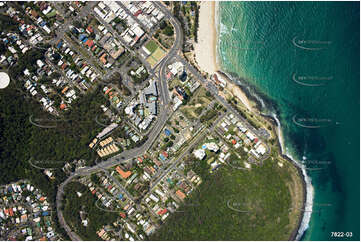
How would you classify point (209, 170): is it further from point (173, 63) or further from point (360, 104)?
point (360, 104)

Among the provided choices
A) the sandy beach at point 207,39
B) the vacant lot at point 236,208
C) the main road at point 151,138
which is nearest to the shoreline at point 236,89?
the sandy beach at point 207,39

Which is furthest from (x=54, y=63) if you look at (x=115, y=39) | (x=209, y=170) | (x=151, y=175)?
(x=209, y=170)

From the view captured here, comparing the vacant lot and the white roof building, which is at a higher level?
the white roof building

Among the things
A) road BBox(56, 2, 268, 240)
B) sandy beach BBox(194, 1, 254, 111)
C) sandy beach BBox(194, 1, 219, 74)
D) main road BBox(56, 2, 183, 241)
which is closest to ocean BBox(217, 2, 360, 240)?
sandy beach BBox(194, 1, 254, 111)

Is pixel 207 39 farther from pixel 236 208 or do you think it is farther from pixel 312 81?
pixel 236 208

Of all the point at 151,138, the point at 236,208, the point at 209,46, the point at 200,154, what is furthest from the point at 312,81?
the point at 151,138

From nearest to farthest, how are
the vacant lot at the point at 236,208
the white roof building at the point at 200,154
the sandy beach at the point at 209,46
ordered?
the vacant lot at the point at 236,208 < the white roof building at the point at 200,154 < the sandy beach at the point at 209,46

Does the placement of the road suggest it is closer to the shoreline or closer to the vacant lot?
the shoreline

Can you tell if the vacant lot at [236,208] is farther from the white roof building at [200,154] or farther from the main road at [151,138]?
the main road at [151,138]
